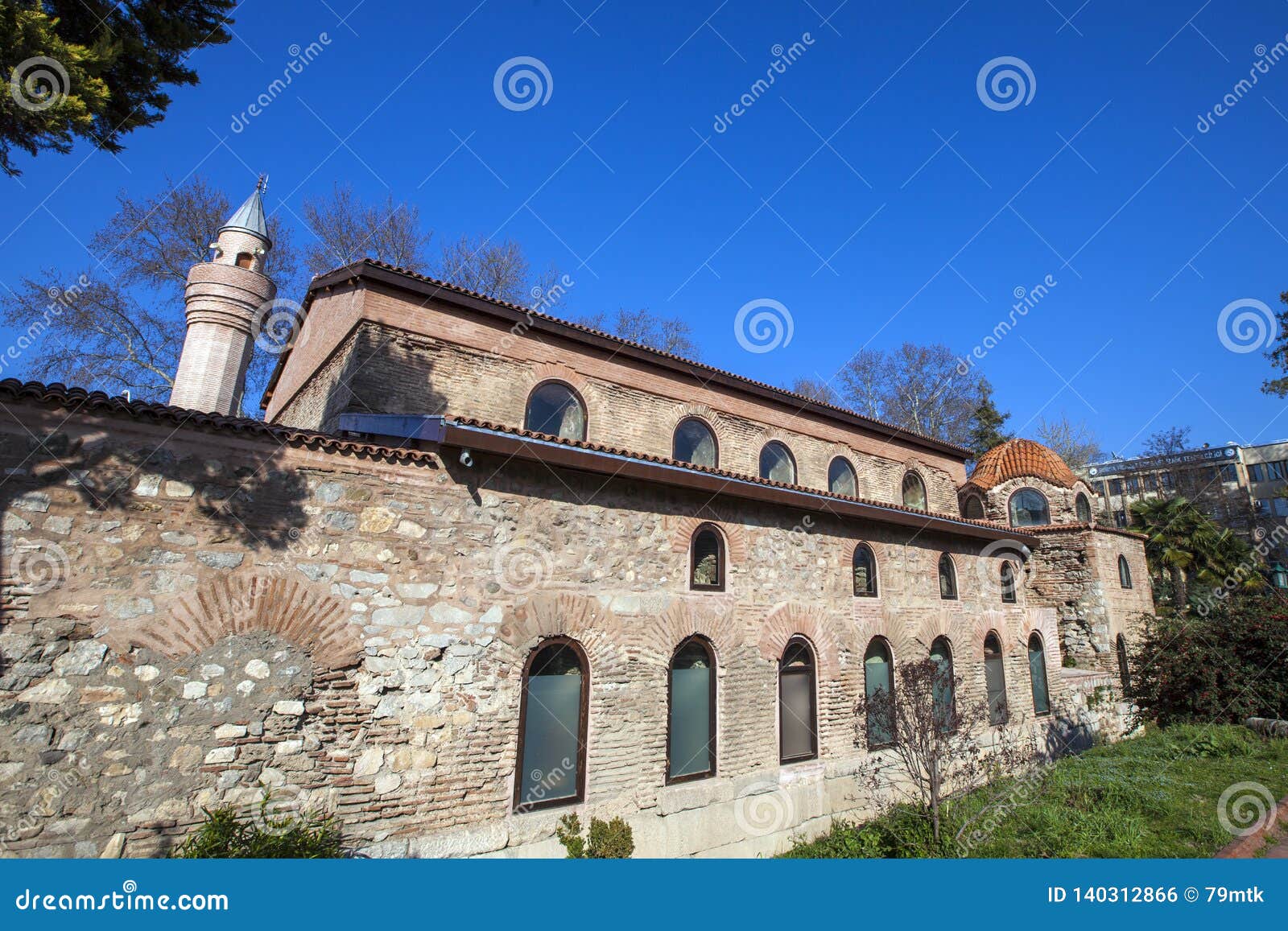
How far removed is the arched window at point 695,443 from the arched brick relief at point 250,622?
707 cm

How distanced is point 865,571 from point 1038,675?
6.27 m

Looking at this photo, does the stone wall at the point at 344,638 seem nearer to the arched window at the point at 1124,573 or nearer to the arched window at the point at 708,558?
the arched window at the point at 708,558

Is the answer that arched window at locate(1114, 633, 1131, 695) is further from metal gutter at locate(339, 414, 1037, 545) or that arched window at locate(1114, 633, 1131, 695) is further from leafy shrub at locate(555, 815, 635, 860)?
leafy shrub at locate(555, 815, 635, 860)

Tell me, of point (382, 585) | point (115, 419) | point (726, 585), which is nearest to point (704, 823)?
point (726, 585)

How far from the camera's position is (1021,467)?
1833cm

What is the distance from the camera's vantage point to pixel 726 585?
8234mm

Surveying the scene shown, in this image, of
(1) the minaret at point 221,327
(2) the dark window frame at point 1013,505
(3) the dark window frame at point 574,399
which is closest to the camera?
(3) the dark window frame at point 574,399

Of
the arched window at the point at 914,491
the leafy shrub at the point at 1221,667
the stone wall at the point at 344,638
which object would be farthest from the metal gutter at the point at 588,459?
the leafy shrub at the point at 1221,667

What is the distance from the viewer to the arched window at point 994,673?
468 inches

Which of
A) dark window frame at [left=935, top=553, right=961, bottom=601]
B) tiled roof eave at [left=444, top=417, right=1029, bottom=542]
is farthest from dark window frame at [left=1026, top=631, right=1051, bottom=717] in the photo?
tiled roof eave at [left=444, top=417, right=1029, bottom=542]

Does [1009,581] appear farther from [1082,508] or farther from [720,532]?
[720,532]

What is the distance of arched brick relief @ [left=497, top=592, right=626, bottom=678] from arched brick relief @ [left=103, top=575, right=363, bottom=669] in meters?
1.46

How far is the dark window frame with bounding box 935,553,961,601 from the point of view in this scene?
11.5 meters

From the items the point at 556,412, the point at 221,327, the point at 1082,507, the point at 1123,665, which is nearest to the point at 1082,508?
the point at 1082,507
